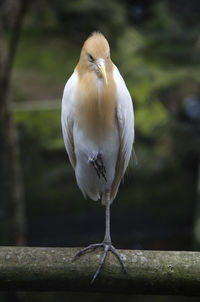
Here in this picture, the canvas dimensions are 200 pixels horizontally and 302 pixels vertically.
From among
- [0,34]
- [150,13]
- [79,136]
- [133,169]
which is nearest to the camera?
[79,136]

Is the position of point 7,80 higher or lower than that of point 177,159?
higher

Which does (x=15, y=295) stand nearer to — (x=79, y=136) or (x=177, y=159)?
(x=177, y=159)

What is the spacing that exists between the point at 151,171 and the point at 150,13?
3.25m

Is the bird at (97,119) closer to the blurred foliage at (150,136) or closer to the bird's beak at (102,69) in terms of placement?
Answer: the bird's beak at (102,69)

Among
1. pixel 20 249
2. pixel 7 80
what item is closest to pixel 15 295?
pixel 7 80

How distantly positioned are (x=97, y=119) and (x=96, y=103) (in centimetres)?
7

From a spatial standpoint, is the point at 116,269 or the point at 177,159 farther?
the point at 177,159

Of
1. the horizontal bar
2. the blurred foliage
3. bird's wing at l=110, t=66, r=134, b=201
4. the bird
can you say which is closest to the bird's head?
the bird

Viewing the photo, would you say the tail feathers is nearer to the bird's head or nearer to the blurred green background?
the bird's head

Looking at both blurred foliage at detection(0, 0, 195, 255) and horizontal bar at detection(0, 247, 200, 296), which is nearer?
horizontal bar at detection(0, 247, 200, 296)

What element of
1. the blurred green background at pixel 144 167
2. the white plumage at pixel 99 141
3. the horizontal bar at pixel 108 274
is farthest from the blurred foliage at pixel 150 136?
the horizontal bar at pixel 108 274

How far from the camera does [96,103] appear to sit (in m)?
2.24

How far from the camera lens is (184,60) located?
18.8 ft

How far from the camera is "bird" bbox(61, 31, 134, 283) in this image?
213 cm
